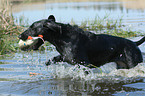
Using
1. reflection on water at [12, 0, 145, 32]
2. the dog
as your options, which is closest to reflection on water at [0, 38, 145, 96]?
the dog

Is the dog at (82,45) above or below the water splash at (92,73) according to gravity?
above

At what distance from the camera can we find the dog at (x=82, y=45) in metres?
5.92

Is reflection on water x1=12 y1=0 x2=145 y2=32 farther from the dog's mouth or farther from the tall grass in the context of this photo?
the dog's mouth

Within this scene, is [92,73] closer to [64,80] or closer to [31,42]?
[64,80]

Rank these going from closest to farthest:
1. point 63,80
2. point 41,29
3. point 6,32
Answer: point 41,29, point 63,80, point 6,32

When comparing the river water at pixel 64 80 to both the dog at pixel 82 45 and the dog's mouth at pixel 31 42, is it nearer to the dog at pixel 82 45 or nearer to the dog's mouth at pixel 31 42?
the dog at pixel 82 45

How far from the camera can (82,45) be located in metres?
6.10

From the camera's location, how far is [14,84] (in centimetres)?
581

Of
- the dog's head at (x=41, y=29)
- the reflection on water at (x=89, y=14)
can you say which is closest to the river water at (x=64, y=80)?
the dog's head at (x=41, y=29)

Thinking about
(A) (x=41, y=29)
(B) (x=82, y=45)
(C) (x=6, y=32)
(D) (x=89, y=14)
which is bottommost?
(B) (x=82, y=45)

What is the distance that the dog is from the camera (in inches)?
233

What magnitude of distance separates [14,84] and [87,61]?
1592mm

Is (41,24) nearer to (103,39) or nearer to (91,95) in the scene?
(103,39)

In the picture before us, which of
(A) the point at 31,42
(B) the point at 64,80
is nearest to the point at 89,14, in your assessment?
(B) the point at 64,80
